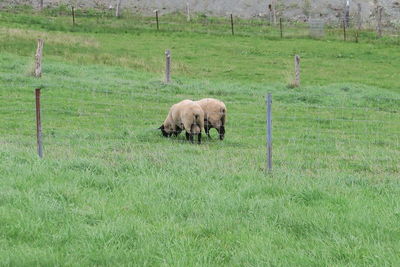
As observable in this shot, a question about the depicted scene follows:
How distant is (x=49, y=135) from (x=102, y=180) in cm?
550

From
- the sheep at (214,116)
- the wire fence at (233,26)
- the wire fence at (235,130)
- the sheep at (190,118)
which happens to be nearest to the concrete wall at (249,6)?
the wire fence at (233,26)

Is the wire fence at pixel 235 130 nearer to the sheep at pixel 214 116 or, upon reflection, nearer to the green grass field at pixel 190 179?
the green grass field at pixel 190 179

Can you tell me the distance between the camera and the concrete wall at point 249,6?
5628 centimetres

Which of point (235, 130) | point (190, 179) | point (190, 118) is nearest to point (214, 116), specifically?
point (190, 118)

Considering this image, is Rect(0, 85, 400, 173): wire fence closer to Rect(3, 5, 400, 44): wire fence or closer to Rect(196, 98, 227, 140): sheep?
Rect(196, 98, 227, 140): sheep

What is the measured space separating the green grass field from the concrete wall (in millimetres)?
33057

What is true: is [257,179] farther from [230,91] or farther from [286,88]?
[286,88]

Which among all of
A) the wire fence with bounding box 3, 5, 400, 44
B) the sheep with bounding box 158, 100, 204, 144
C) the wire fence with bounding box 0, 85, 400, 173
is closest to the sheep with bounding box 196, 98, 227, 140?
the wire fence with bounding box 0, 85, 400, 173

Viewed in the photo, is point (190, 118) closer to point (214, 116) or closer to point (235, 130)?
point (214, 116)

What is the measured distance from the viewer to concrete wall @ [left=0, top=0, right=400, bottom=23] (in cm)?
5628

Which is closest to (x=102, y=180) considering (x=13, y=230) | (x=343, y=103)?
(x=13, y=230)

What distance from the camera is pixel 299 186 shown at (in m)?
8.45

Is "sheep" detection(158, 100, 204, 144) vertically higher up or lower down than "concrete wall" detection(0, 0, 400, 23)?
lower down

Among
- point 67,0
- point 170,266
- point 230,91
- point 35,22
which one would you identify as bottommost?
point 170,266
